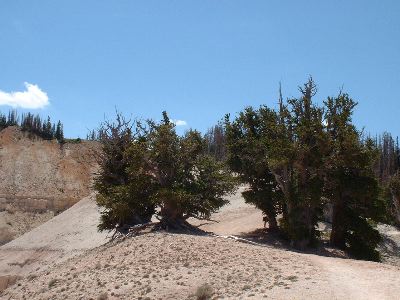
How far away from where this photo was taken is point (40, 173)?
280ft

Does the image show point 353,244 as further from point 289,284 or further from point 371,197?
point 289,284

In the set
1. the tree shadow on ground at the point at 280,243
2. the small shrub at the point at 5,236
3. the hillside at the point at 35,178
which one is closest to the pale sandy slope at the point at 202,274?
A: the tree shadow on ground at the point at 280,243

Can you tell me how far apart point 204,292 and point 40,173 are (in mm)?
74329

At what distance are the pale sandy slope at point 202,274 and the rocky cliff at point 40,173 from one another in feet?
162

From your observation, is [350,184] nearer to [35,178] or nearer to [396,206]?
[396,206]

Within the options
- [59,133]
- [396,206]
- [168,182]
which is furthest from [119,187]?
[59,133]

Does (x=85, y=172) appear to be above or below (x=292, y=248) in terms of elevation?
above

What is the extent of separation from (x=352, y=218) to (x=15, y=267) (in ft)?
80.0

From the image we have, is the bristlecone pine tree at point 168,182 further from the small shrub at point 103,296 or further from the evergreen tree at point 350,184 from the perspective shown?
the small shrub at point 103,296

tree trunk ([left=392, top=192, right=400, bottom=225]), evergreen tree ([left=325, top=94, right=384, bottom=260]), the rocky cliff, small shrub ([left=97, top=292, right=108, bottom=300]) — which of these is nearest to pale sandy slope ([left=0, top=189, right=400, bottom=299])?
small shrub ([left=97, top=292, right=108, bottom=300])

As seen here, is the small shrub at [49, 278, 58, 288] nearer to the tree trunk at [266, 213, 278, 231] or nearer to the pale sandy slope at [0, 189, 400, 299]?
the pale sandy slope at [0, 189, 400, 299]

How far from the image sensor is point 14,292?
23625 mm

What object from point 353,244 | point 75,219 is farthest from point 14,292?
point 75,219

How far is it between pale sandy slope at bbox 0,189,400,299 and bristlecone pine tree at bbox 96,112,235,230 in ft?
7.82
